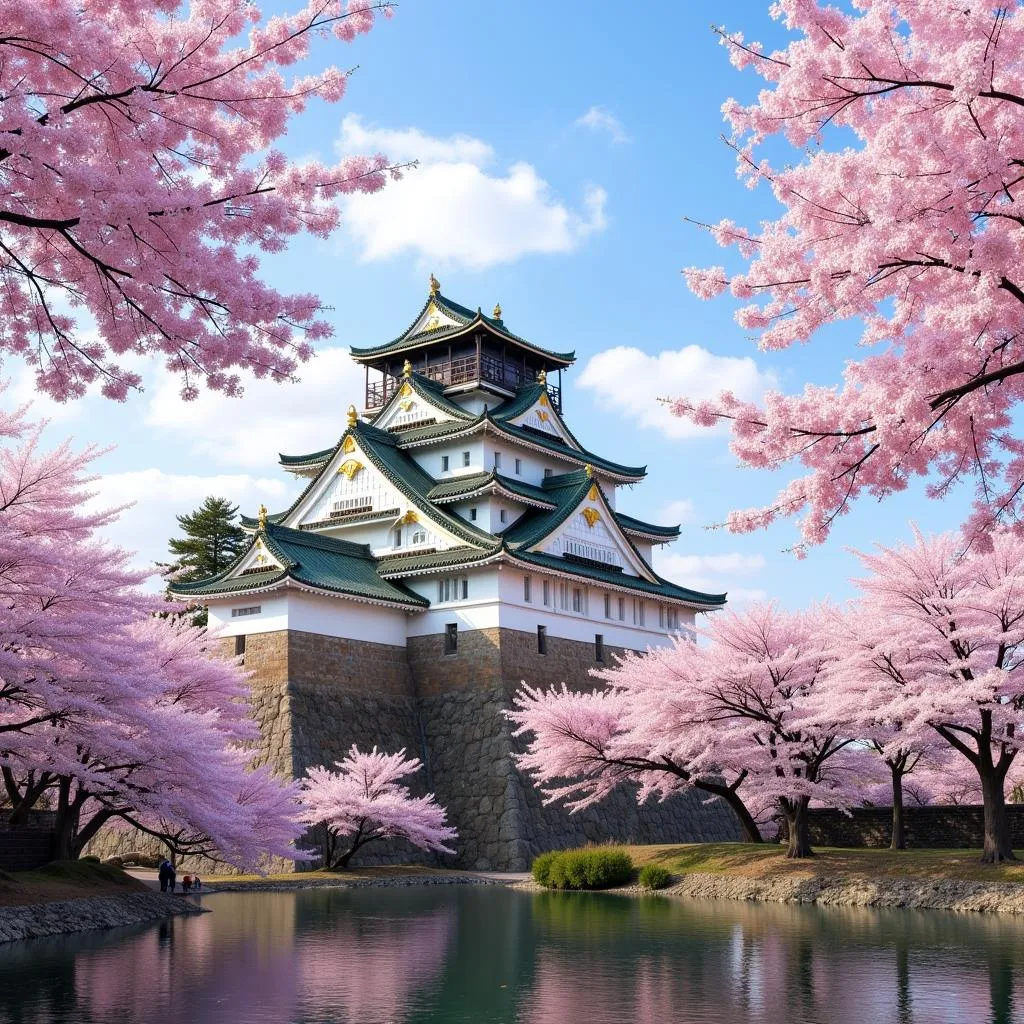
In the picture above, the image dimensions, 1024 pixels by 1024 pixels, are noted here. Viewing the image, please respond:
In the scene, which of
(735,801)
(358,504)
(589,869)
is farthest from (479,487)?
(589,869)

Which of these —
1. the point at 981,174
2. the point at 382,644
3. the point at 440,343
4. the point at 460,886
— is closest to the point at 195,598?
the point at 382,644

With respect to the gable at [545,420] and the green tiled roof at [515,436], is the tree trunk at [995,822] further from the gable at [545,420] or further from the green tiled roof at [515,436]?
the gable at [545,420]

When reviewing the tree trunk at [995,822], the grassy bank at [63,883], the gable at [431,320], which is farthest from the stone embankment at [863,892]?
the gable at [431,320]

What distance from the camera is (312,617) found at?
3431 centimetres

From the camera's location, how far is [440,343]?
45.8m

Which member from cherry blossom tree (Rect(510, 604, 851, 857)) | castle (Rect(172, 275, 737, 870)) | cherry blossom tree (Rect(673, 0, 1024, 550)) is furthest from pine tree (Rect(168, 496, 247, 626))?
cherry blossom tree (Rect(673, 0, 1024, 550))

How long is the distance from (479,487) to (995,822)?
19708mm

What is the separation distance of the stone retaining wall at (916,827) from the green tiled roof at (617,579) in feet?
30.1

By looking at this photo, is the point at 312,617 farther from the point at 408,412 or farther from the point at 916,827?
the point at 916,827

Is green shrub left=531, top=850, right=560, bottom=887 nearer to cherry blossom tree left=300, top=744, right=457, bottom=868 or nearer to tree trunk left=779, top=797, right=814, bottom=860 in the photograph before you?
cherry blossom tree left=300, top=744, right=457, bottom=868

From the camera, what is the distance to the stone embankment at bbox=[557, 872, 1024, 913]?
20.8 metres

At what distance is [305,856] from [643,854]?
330 inches

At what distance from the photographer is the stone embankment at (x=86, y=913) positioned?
1698cm

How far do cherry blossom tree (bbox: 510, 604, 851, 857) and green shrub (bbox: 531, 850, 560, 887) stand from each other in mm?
2861
